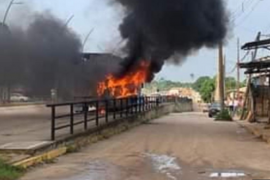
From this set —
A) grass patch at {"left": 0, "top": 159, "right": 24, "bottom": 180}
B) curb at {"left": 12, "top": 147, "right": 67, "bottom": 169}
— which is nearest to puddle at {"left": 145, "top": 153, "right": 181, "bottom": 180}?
curb at {"left": 12, "top": 147, "right": 67, "bottom": 169}

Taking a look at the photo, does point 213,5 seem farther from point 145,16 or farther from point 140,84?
point 140,84

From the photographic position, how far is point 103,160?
13.0 metres

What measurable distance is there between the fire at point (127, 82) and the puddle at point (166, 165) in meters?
20.9

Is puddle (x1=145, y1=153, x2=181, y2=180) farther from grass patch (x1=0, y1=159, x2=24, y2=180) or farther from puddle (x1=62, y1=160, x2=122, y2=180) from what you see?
grass patch (x1=0, y1=159, x2=24, y2=180)

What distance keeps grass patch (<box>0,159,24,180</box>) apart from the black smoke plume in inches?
775

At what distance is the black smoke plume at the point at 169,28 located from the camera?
2962 centimetres

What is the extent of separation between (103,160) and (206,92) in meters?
106

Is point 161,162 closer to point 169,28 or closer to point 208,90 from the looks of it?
point 169,28

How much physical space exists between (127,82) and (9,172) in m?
26.0

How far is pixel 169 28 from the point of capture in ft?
101

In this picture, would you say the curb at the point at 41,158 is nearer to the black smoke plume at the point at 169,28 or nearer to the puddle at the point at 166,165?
the puddle at the point at 166,165

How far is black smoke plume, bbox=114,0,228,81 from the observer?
97.2 feet

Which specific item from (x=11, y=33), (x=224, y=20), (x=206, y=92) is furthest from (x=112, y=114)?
(x=206, y=92)

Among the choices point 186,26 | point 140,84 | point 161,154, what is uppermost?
point 186,26
